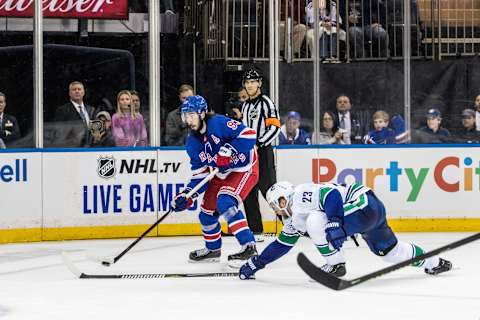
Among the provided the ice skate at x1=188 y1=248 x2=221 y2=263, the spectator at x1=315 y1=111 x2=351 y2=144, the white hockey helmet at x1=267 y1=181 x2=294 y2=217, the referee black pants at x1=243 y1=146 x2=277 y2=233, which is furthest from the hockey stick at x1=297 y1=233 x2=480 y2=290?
the spectator at x1=315 y1=111 x2=351 y2=144

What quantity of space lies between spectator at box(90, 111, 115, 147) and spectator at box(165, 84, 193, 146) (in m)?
0.45

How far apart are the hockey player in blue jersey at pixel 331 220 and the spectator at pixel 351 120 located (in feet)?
11.2

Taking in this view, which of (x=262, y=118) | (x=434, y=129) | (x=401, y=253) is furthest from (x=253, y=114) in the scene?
(x=401, y=253)

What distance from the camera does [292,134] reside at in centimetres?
1066

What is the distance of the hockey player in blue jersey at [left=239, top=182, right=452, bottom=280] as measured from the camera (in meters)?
7.05

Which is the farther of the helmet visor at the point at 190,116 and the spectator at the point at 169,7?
the spectator at the point at 169,7

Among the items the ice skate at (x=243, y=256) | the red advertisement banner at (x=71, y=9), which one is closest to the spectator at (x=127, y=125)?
the red advertisement banner at (x=71, y=9)

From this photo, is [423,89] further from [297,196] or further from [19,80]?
[297,196]

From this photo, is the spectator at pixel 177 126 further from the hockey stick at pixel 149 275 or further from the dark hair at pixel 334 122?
the hockey stick at pixel 149 275

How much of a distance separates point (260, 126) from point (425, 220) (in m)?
1.68

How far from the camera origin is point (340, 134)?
35.2ft

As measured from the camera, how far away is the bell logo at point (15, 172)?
32.3 ft

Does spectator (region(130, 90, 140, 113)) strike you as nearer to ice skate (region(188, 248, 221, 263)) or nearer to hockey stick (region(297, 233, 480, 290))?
ice skate (region(188, 248, 221, 263))

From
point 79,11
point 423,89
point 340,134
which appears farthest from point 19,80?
point 423,89
